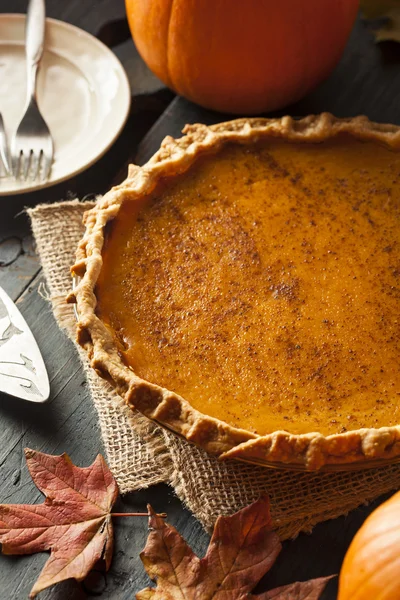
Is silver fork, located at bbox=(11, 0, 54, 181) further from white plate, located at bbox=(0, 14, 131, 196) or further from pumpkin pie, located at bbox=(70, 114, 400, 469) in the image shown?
pumpkin pie, located at bbox=(70, 114, 400, 469)

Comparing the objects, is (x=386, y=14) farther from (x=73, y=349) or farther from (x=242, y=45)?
(x=73, y=349)

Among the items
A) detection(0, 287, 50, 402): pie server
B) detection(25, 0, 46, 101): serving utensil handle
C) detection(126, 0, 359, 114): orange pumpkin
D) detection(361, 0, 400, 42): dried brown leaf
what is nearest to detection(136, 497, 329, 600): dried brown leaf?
detection(0, 287, 50, 402): pie server

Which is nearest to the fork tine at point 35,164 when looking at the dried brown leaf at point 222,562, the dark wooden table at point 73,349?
the dark wooden table at point 73,349

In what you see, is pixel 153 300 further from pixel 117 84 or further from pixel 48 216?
pixel 117 84

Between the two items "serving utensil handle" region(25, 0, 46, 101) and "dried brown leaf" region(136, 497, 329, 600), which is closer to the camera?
"dried brown leaf" region(136, 497, 329, 600)

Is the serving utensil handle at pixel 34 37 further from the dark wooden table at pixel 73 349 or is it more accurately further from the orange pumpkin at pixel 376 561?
the orange pumpkin at pixel 376 561

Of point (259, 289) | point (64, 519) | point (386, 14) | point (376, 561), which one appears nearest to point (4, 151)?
point (259, 289)
